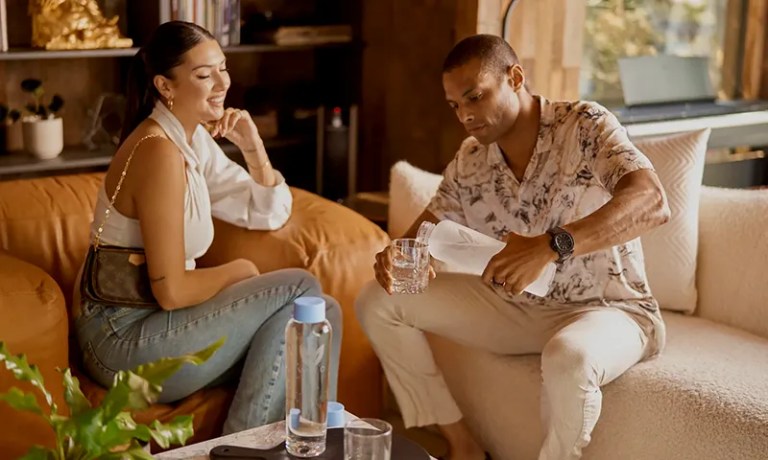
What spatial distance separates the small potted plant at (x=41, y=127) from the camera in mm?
3365

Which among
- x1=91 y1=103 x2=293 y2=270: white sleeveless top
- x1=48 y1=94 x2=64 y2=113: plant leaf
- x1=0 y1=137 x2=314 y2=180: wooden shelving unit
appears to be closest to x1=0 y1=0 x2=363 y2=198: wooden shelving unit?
x1=0 y1=137 x2=314 y2=180: wooden shelving unit

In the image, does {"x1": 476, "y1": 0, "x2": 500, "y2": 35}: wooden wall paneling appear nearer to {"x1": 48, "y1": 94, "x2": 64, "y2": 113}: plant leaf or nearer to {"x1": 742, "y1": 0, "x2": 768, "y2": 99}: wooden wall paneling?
{"x1": 48, "y1": 94, "x2": 64, "y2": 113}: plant leaf

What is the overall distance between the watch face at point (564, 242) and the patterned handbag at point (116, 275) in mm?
922

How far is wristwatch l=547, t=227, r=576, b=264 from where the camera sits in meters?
2.21

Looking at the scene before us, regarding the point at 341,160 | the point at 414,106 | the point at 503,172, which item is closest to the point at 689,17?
the point at 414,106

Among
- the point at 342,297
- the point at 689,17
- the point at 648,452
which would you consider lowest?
the point at 648,452

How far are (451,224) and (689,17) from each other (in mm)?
2361

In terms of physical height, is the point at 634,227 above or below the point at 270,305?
above

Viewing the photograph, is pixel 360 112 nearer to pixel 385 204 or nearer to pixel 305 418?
pixel 385 204

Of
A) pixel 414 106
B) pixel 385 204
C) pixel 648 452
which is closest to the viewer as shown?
pixel 648 452

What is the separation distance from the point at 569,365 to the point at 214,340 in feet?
2.61

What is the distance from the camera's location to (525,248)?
2213 millimetres

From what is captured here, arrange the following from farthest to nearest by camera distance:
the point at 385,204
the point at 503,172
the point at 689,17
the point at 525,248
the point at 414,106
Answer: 1. the point at 689,17
2. the point at 414,106
3. the point at 385,204
4. the point at 503,172
5. the point at 525,248

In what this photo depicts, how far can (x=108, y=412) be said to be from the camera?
58.7 inches
